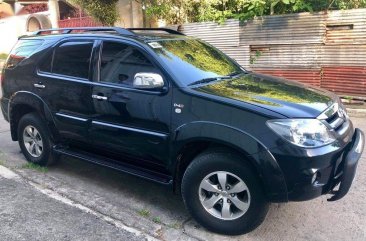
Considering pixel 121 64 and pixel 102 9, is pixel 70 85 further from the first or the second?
pixel 102 9

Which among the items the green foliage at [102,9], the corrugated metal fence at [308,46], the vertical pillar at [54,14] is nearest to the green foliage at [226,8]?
the corrugated metal fence at [308,46]

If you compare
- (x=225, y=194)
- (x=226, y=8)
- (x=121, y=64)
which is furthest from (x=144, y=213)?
(x=226, y=8)

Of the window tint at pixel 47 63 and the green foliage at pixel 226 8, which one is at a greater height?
the green foliage at pixel 226 8

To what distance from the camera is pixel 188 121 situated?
329 centimetres

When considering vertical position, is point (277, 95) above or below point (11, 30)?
below

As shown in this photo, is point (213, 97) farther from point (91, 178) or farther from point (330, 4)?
point (330, 4)

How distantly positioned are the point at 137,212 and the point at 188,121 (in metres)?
1.10

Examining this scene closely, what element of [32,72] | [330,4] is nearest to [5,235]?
[32,72]

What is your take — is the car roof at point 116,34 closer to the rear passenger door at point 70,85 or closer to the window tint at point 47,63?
the rear passenger door at point 70,85

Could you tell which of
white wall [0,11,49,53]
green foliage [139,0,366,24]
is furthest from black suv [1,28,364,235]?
white wall [0,11,49,53]

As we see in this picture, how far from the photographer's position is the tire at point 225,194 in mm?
3088

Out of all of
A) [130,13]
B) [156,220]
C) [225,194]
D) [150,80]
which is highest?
[130,13]

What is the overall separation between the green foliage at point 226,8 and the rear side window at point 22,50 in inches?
211

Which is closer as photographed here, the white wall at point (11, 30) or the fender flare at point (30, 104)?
the fender flare at point (30, 104)
